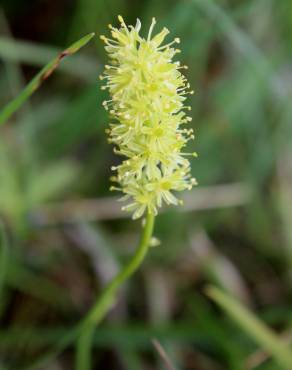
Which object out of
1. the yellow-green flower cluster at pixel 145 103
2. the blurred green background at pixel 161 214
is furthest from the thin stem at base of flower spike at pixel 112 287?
the blurred green background at pixel 161 214

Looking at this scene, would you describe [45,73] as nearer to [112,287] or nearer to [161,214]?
[112,287]

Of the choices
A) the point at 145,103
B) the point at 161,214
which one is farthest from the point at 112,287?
the point at 161,214

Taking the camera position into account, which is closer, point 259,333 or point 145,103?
point 145,103

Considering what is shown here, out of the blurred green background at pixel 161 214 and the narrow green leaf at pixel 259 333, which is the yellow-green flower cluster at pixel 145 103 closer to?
the narrow green leaf at pixel 259 333

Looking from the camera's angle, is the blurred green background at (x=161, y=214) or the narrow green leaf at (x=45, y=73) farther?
the blurred green background at (x=161, y=214)

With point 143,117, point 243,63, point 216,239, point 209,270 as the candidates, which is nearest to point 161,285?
point 209,270

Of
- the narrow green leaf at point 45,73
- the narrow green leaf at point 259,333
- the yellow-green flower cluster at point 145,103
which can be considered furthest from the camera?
the narrow green leaf at point 259,333

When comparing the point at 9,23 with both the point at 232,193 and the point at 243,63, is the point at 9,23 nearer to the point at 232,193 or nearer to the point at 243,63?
the point at 243,63

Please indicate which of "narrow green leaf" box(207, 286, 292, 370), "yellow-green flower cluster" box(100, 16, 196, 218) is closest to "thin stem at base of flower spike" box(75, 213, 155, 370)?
"yellow-green flower cluster" box(100, 16, 196, 218)
